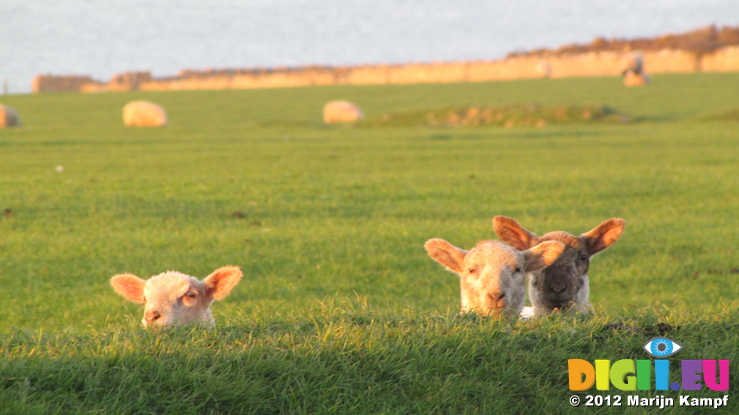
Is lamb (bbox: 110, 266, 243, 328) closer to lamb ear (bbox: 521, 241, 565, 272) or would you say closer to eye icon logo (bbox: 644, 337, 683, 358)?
lamb ear (bbox: 521, 241, 565, 272)

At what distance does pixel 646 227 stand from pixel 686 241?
1137 mm

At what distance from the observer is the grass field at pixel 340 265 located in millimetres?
4656

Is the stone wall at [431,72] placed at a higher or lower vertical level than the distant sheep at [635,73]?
higher

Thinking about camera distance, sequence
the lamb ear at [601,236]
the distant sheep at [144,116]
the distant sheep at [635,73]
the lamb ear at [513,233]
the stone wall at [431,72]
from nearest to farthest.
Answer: the lamb ear at [601,236]
the lamb ear at [513,233]
the distant sheep at [144,116]
the distant sheep at [635,73]
the stone wall at [431,72]

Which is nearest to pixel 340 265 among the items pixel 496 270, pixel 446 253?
pixel 446 253

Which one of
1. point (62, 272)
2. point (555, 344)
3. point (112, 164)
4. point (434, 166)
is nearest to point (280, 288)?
point (62, 272)

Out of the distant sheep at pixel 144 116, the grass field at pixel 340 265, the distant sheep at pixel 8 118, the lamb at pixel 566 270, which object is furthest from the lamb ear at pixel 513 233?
the distant sheep at pixel 144 116

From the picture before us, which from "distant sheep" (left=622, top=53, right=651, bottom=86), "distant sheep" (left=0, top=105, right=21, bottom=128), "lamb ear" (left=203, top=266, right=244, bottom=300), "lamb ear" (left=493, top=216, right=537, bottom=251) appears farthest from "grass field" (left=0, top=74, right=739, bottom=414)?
"distant sheep" (left=622, top=53, right=651, bottom=86)

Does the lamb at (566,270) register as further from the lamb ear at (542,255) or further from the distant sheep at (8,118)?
the distant sheep at (8,118)

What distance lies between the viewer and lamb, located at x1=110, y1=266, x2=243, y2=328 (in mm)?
5777

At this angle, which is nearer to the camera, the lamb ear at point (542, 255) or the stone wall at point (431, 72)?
the lamb ear at point (542, 255)

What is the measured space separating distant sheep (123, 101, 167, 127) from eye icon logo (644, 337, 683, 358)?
146 feet

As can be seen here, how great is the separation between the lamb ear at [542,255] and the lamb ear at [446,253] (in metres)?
0.46

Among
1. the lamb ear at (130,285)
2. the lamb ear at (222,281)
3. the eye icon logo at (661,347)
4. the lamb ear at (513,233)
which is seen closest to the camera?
the eye icon logo at (661,347)
